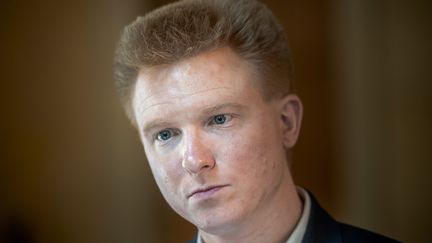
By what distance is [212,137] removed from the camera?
1.27 metres

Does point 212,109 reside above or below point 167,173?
above

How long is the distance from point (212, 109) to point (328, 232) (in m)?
0.47

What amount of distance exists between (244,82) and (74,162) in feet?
3.72

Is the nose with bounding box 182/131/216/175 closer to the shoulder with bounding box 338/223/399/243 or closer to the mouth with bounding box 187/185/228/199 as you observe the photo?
the mouth with bounding box 187/185/228/199

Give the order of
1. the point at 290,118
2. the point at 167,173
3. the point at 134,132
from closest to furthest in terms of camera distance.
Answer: the point at 167,173, the point at 290,118, the point at 134,132

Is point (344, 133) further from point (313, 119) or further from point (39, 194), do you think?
point (39, 194)

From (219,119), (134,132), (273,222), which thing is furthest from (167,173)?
(134,132)

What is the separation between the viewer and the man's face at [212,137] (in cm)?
125

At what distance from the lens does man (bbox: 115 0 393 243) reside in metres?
1.26

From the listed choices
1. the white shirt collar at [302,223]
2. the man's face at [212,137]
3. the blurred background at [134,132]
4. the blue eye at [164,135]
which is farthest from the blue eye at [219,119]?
the blurred background at [134,132]

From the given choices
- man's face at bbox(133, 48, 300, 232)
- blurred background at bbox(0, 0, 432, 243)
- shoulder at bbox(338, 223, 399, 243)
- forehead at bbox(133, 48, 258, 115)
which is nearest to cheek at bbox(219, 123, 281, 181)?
man's face at bbox(133, 48, 300, 232)

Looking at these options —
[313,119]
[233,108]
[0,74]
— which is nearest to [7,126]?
[0,74]

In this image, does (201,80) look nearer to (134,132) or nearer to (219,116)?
(219,116)

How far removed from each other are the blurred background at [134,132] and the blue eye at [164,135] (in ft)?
2.80
